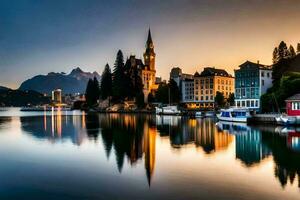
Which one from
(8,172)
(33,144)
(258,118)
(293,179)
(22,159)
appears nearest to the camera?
(293,179)

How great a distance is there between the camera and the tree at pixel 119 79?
133m

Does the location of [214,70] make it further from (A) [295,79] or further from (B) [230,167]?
(B) [230,167]

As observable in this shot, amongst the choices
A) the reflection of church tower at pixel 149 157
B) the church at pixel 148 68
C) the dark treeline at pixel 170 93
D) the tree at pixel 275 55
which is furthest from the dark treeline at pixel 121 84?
the reflection of church tower at pixel 149 157

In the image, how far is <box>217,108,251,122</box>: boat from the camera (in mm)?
63156

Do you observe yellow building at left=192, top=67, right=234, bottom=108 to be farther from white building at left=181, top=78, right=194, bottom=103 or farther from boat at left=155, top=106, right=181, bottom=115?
boat at left=155, top=106, right=181, bottom=115

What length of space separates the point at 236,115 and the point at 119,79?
247 feet

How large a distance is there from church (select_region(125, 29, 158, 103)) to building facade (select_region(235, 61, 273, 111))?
6037 cm

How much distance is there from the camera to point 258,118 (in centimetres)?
6112

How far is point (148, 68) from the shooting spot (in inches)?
6742

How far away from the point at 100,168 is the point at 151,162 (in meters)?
3.90

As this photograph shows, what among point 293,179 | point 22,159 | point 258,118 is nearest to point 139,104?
point 258,118

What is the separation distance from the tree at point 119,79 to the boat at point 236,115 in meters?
68.7

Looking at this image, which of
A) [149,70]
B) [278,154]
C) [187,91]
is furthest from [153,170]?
[149,70]

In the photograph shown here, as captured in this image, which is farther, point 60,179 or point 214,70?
point 214,70
